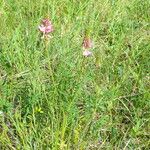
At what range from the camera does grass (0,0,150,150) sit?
1591mm

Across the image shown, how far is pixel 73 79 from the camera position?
1.81 metres

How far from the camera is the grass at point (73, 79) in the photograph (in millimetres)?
1591

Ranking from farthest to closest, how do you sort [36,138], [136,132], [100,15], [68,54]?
[100,15]
[68,54]
[136,132]
[36,138]

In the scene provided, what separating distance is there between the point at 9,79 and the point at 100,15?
89cm

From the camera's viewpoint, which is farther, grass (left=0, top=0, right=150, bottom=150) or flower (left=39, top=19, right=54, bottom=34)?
flower (left=39, top=19, right=54, bottom=34)

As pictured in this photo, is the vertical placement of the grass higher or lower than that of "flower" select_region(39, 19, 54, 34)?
lower

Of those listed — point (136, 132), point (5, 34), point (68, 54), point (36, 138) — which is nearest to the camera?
point (36, 138)

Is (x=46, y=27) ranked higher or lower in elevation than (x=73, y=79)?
higher

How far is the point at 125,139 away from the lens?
165cm

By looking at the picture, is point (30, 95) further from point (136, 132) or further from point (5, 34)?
point (5, 34)

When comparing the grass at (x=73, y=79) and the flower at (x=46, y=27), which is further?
the flower at (x=46, y=27)

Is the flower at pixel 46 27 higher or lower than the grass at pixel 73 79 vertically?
higher

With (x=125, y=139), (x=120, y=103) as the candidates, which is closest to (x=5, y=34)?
(x=120, y=103)

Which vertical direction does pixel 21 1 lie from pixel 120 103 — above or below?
above
